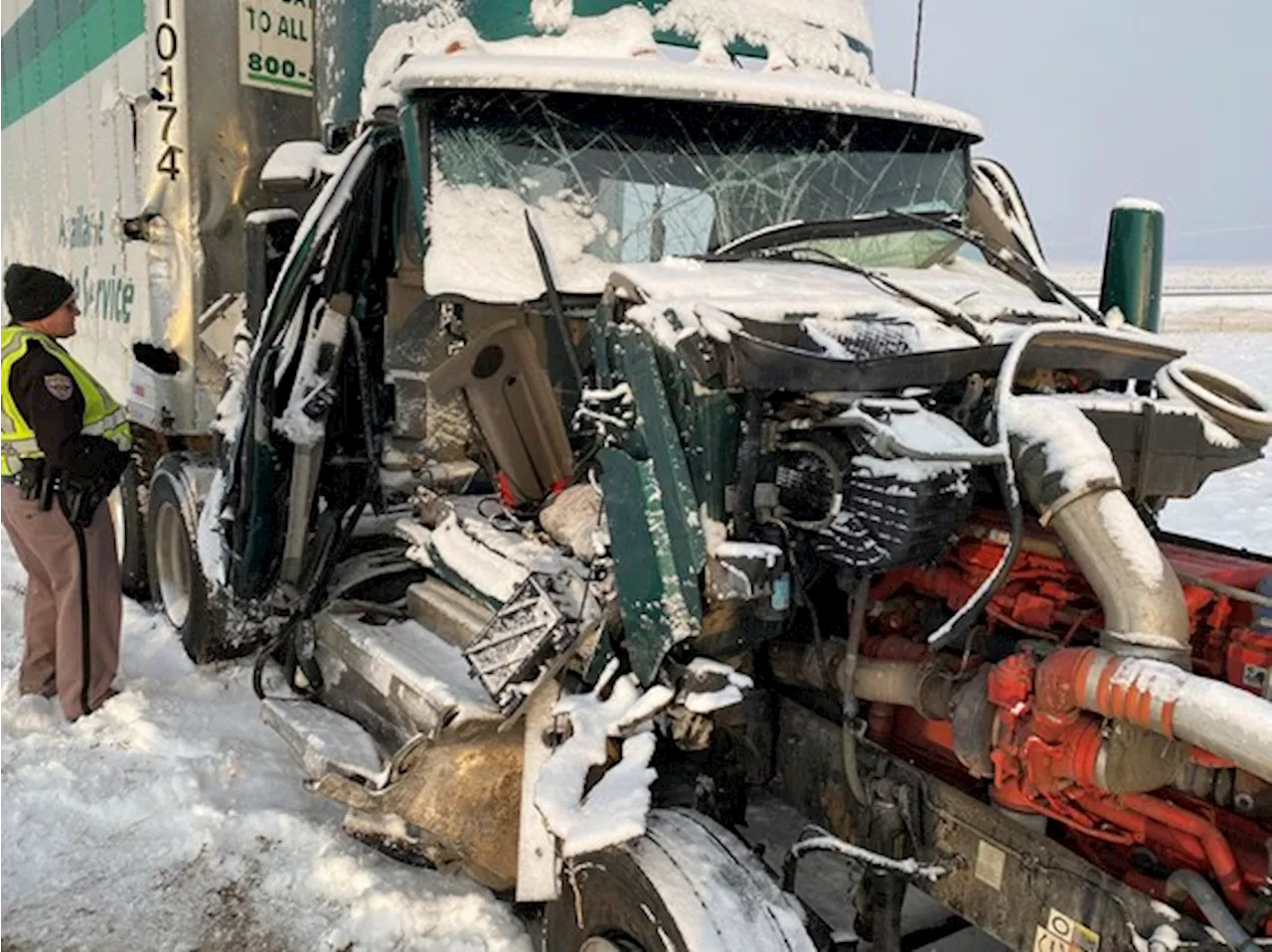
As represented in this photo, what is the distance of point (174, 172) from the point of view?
18.3 feet

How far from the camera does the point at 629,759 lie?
2.81 m

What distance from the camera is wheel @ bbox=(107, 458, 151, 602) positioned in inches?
261

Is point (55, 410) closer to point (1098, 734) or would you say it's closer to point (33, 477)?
point (33, 477)

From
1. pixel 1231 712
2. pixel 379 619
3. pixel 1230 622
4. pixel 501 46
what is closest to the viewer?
pixel 1231 712

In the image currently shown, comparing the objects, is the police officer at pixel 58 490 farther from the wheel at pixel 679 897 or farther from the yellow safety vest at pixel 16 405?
the wheel at pixel 679 897

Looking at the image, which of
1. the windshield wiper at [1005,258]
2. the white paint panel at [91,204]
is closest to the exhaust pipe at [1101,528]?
the windshield wiper at [1005,258]

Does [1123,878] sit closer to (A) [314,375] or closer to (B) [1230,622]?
(B) [1230,622]

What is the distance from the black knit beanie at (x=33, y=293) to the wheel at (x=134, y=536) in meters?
1.65

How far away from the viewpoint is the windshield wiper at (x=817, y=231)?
11.6ft

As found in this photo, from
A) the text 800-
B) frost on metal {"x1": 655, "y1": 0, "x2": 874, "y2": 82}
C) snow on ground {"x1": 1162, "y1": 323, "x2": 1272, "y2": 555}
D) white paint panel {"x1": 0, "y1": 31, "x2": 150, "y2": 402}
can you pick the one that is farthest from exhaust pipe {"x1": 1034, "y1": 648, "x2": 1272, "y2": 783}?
white paint panel {"x1": 0, "y1": 31, "x2": 150, "y2": 402}

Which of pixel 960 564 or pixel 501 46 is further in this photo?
pixel 501 46

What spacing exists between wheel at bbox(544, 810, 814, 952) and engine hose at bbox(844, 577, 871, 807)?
0.31 m

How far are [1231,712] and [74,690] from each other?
455cm

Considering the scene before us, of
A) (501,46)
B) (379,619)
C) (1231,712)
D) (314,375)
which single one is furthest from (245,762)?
(1231,712)
